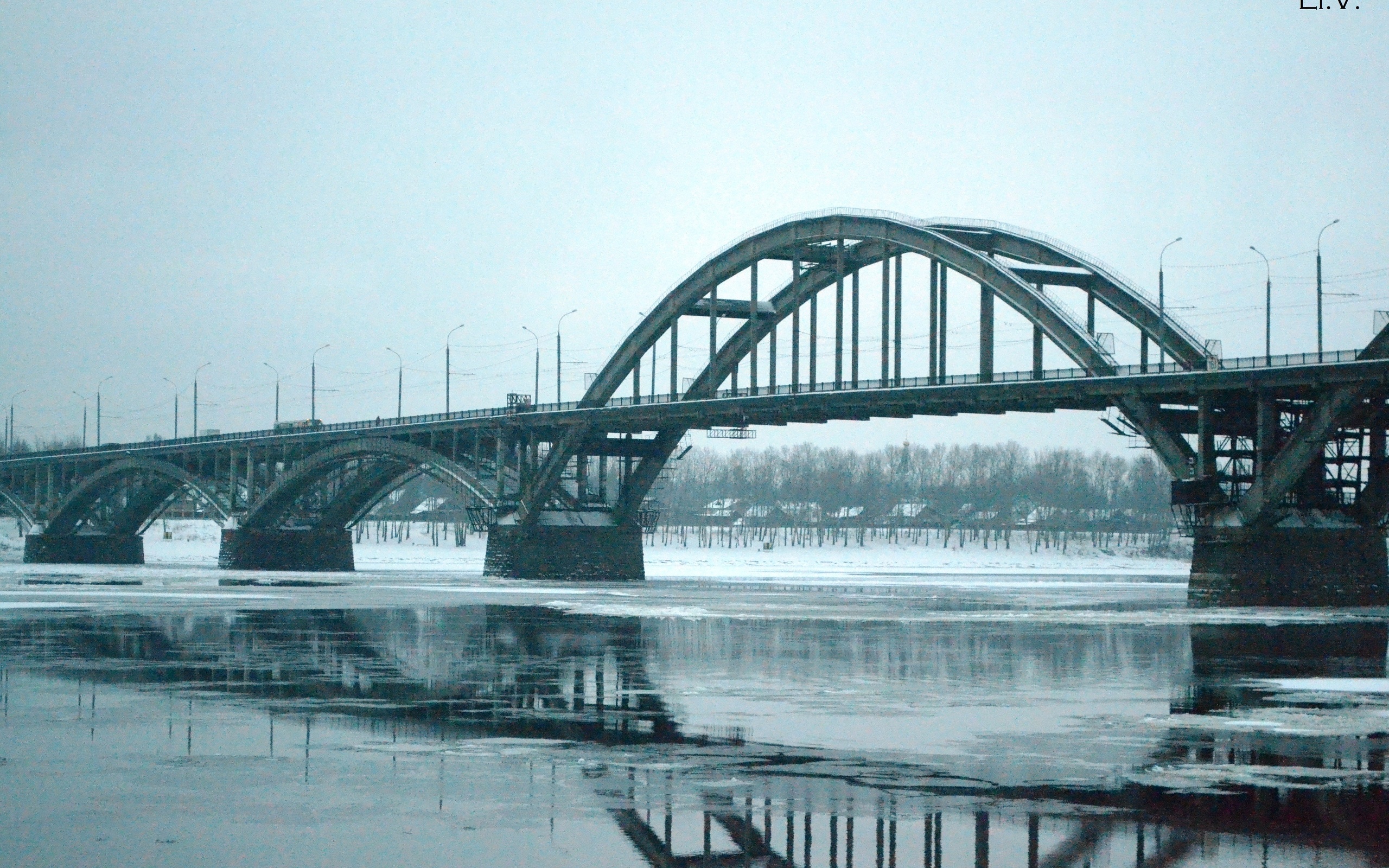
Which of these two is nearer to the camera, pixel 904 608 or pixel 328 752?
pixel 328 752

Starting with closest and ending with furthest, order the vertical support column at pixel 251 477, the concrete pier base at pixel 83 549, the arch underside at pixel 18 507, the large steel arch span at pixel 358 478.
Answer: the large steel arch span at pixel 358 478 → the vertical support column at pixel 251 477 → the concrete pier base at pixel 83 549 → the arch underside at pixel 18 507

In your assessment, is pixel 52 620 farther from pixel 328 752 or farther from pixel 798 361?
pixel 798 361

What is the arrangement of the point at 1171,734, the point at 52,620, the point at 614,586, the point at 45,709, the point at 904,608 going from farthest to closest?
the point at 614,586 → the point at 904,608 → the point at 52,620 → the point at 45,709 → the point at 1171,734

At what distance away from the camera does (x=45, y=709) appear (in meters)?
19.9

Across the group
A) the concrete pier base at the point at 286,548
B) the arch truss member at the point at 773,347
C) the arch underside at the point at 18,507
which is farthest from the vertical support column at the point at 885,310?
the arch underside at the point at 18,507

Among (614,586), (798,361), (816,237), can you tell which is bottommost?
(614,586)

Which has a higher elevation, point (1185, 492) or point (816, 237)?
point (816, 237)

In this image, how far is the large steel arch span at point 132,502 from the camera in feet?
399

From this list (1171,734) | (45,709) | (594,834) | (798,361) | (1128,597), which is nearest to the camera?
(594,834)

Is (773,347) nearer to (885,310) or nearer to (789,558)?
(885,310)

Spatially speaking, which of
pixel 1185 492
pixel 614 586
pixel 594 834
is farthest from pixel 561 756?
pixel 614 586

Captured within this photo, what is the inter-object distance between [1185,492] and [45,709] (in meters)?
42.6

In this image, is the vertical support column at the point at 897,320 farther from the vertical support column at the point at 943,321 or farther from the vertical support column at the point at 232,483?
the vertical support column at the point at 232,483

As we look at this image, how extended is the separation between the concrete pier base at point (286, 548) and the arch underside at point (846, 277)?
26746 millimetres
